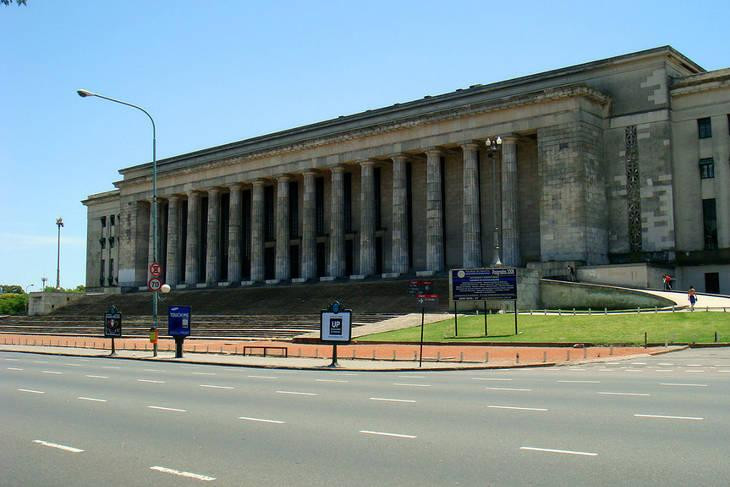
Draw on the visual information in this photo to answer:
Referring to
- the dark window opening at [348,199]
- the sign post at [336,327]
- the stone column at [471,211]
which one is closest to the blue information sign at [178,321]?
the sign post at [336,327]

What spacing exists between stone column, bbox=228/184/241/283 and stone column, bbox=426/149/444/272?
24.2 meters

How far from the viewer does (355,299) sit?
60.5 m

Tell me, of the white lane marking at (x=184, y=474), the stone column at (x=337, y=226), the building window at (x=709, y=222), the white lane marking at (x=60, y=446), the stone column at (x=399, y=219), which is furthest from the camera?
the stone column at (x=337, y=226)

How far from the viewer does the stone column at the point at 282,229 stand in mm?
78312

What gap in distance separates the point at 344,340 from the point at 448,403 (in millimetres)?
13798

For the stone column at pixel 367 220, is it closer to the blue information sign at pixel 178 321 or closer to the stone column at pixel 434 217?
the stone column at pixel 434 217

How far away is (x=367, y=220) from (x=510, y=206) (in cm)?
1463

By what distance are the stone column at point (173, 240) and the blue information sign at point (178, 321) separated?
5500 cm

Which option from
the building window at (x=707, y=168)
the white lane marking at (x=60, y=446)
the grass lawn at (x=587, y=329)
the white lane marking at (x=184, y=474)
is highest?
the building window at (x=707, y=168)

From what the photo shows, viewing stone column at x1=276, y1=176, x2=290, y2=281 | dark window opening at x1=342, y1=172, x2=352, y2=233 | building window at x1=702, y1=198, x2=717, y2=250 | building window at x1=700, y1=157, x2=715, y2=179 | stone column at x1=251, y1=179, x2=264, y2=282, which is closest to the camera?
building window at x1=702, y1=198, x2=717, y2=250

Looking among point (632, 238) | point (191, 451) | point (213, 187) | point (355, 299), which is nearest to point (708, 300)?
point (632, 238)

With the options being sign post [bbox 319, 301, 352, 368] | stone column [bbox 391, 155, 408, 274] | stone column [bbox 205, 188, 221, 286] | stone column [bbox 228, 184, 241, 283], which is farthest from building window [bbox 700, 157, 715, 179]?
stone column [bbox 205, 188, 221, 286]

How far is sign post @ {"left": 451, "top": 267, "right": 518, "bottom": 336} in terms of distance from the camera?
42781 millimetres

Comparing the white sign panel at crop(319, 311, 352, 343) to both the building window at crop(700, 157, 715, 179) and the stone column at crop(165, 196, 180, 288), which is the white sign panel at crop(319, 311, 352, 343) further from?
the stone column at crop(165, 196, 180, 288)
